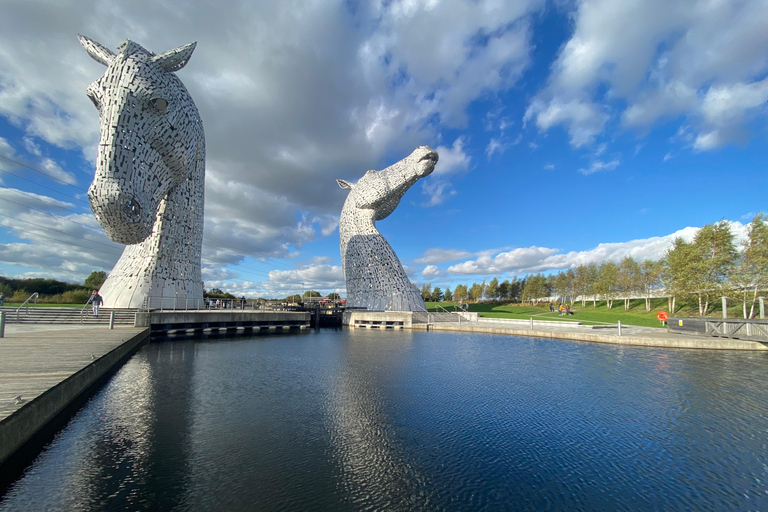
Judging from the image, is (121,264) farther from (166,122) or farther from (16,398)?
(16,398)

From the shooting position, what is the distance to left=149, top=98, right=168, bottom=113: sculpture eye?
14.0 metres

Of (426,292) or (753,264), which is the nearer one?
(753,264)

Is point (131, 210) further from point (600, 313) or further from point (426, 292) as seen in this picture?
point (426, 292)

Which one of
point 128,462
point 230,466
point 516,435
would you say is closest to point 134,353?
point 128,462

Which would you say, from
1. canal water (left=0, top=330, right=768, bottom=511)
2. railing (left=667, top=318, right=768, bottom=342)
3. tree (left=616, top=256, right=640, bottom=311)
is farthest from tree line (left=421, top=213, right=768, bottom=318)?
canal water (left=0, top=330, right=768, bottom=511)

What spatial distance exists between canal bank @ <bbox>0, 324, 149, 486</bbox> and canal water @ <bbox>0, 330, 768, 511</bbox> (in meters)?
0.29

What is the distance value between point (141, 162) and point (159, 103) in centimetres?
245

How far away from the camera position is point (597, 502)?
3.54m

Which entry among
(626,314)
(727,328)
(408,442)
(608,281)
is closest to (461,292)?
(608,281)

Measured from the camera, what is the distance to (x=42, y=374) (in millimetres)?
5492

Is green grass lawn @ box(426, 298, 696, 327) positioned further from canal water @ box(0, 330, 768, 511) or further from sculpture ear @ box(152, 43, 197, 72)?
sculpture ear @ box(152, 43, 197, 72)

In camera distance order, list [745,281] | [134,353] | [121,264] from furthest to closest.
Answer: [745,281] → [121,264] → [134,353]

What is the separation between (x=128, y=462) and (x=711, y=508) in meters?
6.15

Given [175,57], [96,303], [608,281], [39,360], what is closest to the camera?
[39,360]
